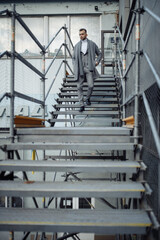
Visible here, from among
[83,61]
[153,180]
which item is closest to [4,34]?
[83,61]

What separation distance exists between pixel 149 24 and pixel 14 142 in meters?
2.15

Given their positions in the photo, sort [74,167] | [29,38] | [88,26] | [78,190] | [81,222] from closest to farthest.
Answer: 1. [81,222]
2. [78,190]
3. [74,167]
4. [29,38]
5. [88,26]

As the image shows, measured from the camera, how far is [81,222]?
59.4 inches

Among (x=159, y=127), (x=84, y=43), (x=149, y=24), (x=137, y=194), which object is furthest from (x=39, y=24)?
(x=137, y=194)

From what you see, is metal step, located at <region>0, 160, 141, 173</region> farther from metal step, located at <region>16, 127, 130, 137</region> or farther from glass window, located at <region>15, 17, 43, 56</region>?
glass window, located at <region>15, 17, 43, 56</region>

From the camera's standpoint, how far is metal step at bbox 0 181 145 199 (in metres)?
1.71

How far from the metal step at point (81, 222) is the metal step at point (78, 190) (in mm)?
143

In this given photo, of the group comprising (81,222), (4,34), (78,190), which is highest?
(4,34)

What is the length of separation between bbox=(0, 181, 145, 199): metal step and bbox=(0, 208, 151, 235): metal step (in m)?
0.14

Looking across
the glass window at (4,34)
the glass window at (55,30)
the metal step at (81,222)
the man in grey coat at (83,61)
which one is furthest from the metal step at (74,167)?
the glass window at (4,34)

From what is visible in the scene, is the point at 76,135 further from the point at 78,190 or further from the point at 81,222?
the point at 81,222

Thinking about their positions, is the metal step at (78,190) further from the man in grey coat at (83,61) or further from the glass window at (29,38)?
the glass window at (29,38)

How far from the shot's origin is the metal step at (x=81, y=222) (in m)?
1.48

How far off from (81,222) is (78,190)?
10.8 inches
